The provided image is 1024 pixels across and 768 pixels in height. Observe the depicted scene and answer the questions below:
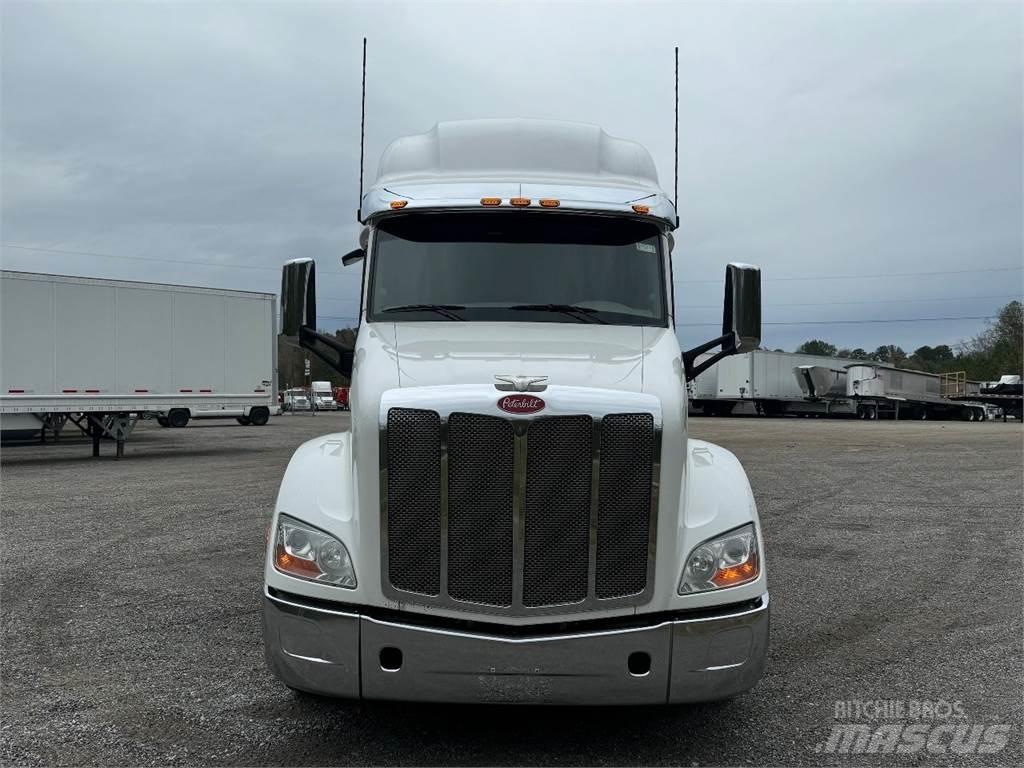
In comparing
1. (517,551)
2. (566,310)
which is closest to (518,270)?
(566,310)

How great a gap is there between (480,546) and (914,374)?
169 ft

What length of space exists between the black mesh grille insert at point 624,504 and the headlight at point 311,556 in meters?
1.04

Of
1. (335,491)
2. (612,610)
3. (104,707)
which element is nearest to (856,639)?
(612,610)

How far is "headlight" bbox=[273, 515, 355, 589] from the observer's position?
3.41 meters

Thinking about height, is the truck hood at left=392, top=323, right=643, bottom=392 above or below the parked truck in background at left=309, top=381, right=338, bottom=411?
above

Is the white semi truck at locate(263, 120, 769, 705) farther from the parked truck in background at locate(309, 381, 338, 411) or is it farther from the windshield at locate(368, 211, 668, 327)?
the parked truck in background at locate(309, 381, 338, 411)

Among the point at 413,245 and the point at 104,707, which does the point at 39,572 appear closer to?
the point at 104,707

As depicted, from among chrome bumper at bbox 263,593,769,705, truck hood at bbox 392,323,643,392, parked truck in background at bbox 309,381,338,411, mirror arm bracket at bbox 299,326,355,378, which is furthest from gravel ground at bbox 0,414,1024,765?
parked truck in background at bbox 309,381,338,411

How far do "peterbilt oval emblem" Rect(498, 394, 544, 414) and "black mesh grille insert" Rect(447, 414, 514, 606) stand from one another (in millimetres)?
54

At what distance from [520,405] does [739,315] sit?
6.58 feet

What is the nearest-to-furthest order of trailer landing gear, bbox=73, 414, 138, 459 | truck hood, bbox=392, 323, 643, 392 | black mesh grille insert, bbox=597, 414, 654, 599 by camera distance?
1. black mesh grille insert, bbox=597, 414, 654, 599
2. truck hood, bbox=392, 323, 643, 392
3. trailer landing gear, bbox=73, 414, 138, 459

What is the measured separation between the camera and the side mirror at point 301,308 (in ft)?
15.7

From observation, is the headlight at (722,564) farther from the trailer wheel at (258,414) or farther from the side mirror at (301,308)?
the trailer wheel at (258,414)

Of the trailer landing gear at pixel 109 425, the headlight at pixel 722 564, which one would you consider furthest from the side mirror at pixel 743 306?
the trailer landing gear at pixel 109 425
